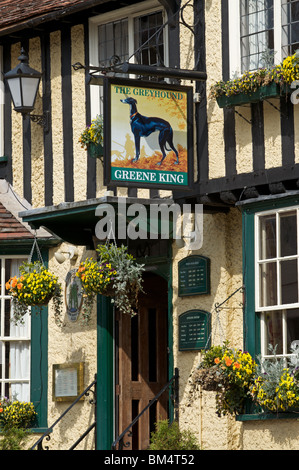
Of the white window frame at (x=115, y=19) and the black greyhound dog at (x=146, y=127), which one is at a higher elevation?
the white window frame at (x=115, y=19)

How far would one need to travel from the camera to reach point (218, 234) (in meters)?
14.3

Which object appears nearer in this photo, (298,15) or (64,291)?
(298,15)

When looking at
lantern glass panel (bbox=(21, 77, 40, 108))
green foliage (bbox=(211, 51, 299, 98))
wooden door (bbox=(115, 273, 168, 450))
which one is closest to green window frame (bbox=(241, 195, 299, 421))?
green foliage (bbox=(211, 51, 299, 98))

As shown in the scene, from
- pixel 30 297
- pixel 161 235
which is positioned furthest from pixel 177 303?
pixel 30 297

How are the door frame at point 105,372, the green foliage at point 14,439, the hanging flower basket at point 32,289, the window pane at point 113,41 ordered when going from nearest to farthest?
1. the green foliage at point 14,439
2. the hanging flower basket at point 32,289
3. the door frame at point 105,372
4. the window pane at point 113,41

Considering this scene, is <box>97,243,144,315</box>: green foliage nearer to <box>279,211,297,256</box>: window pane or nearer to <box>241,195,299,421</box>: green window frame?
<box>241,195,299,421</box>: green window frame

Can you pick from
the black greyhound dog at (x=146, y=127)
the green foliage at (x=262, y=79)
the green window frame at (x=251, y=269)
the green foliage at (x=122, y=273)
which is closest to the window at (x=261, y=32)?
the green foliage at (x=262, y=79)

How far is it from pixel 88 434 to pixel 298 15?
5570 millimetres

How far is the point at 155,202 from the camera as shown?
1453 centimetres

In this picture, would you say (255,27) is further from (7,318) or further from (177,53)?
(7,318)

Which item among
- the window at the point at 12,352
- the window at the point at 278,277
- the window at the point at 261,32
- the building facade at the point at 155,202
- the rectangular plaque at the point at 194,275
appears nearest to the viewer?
the window at the point at 278,277

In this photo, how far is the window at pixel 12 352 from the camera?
637 inches

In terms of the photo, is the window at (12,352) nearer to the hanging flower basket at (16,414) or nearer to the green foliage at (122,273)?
the hanging flower basket at (16,414)

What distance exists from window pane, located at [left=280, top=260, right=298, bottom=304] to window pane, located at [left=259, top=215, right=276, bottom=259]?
217 millimetres
